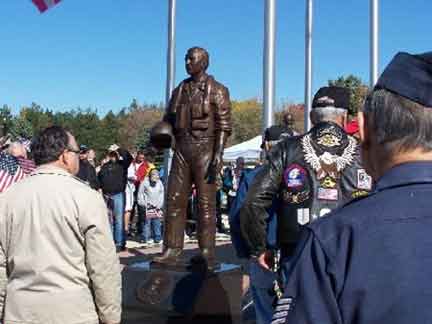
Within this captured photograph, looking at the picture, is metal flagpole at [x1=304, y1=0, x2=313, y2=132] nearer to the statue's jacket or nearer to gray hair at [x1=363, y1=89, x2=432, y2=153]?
the statue's jacket

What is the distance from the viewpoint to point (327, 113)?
12.8 ft

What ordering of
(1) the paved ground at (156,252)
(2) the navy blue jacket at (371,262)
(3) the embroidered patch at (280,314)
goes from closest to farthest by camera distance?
(2) the navy blue jacket at (371,262)
(3) the embroidered patch at (280,314)
(1) the paved ground at (156,252)

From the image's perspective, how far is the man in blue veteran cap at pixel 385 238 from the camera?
1.24m

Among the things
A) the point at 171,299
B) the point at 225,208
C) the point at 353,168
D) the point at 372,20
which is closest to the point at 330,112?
the point at 353,168

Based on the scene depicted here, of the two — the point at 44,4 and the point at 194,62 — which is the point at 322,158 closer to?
the point at 194,62

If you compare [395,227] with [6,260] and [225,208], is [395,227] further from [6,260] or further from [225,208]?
[225,208]

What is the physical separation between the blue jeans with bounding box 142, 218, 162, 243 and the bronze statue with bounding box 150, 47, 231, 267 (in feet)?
23.7

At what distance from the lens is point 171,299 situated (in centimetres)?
611

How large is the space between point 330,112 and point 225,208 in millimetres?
13057

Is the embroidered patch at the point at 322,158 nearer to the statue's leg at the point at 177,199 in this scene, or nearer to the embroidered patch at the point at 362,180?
the embroidered patch at the point at 362,180

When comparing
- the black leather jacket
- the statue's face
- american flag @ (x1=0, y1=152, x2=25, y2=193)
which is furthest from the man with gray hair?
the statue's face

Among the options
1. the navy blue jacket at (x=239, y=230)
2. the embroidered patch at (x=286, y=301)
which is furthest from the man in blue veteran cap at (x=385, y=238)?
the navy blue jacket at (x=239, y=230)

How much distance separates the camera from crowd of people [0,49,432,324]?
126 cm

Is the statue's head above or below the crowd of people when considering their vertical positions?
above
